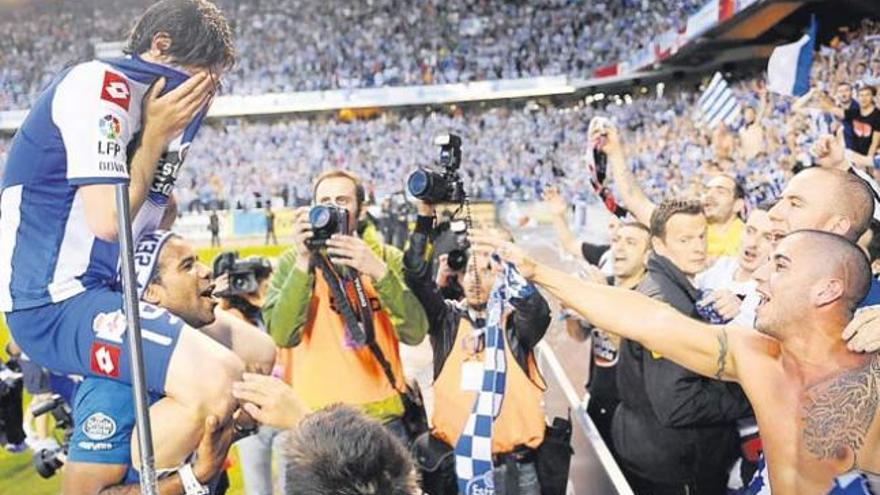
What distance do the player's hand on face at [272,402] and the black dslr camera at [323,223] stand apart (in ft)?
4.29

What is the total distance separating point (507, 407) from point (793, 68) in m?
4.83

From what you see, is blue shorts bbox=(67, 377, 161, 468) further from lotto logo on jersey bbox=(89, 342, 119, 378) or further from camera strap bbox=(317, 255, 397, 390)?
camera strap bbox=(317, 255, 397, 390)

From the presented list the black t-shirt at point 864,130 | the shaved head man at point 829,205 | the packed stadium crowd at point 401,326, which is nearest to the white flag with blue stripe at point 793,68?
the black t-shirt at point 864,130

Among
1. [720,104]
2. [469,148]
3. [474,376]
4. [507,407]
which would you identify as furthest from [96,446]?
[469,148]

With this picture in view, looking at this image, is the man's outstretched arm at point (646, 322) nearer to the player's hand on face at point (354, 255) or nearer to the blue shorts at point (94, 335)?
the player's hand on face at point (354, 255)

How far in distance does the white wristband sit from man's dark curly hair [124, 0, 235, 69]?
102 cm

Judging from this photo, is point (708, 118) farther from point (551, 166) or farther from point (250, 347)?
point (551, 166)

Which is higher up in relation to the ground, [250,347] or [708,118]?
[708,118]

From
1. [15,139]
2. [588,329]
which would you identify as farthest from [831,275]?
[588,329]

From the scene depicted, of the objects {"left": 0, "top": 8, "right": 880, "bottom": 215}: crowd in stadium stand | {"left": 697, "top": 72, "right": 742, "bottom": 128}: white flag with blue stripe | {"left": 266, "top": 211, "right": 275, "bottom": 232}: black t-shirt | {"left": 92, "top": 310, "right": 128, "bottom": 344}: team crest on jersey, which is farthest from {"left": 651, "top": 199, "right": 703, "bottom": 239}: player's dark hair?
{"left": 266, "top": 211, "right": 275, "bottom": 232}: black t-shirt

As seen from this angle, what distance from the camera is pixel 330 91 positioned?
3269cm

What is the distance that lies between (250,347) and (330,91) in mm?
30783

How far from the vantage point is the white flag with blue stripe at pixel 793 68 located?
21.9 ft

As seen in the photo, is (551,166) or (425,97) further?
(425,97)
